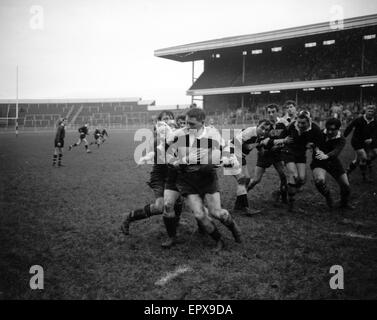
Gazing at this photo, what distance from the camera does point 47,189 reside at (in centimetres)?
909

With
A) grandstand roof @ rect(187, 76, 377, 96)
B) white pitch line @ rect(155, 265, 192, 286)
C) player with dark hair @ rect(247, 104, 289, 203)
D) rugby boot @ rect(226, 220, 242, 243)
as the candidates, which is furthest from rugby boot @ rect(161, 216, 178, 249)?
grandstand roof @ rect(187, 76, 377, 96)

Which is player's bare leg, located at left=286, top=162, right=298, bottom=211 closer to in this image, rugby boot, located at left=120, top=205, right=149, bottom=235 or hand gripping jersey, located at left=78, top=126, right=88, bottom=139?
rugby boot, located at left=120, top=205, right=149, bottom=235

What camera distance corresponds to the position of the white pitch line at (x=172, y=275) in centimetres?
376

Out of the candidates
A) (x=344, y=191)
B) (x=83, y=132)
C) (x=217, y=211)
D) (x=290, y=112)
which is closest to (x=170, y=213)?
(x=217, y=211)

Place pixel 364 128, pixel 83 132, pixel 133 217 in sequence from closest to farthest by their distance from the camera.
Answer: pixel 133 217 < pixel 364 128 < pixel 83 132

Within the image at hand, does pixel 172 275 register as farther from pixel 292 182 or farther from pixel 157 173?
pixel 292 182

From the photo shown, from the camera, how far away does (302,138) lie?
21.5ft

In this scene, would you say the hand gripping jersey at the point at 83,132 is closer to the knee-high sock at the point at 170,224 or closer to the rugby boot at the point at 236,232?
the knee-high sock at the point at 170,224

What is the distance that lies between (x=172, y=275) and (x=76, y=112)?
5053 centimetres

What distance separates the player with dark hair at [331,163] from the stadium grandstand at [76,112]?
37770 mm

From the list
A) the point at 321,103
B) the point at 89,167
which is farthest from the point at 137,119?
the point at 89,167

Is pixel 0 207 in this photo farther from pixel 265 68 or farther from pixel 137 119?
pixel 137 119

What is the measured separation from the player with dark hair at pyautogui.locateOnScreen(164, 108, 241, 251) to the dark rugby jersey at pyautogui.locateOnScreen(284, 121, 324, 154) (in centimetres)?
247

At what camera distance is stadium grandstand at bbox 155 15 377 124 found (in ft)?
94.7
